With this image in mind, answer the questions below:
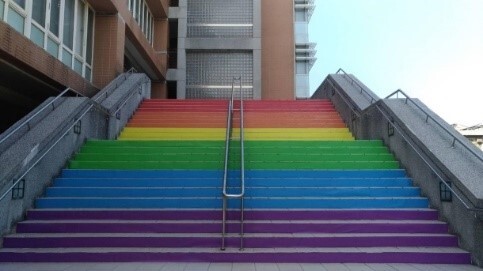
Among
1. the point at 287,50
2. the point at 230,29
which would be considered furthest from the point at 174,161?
the point at 287,50

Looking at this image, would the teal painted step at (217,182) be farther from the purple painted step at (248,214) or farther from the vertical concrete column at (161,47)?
the vertical concrete column at (161,47)

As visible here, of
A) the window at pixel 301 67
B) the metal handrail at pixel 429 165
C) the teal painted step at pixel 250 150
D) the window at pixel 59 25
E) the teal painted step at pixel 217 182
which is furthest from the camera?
the window at pixel 301 67

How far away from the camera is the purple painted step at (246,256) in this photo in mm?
5445

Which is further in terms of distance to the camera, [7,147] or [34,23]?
[34,23]

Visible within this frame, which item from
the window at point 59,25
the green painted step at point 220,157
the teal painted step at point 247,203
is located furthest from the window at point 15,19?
the teal painted step at point 247,203

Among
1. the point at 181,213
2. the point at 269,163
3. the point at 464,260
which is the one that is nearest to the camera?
the point at 464,260

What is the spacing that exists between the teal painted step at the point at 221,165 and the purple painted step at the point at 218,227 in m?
1.85

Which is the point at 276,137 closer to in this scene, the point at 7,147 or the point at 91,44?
the point at 7,147

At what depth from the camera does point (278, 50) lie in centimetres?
2425

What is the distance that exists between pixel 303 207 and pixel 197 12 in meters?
18.1

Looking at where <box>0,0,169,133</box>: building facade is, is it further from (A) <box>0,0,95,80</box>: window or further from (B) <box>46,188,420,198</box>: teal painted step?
(B) <box>46,188,420,198</box>: teal painted step

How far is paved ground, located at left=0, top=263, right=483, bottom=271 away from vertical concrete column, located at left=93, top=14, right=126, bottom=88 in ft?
27.2

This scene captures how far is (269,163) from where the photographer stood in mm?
7977

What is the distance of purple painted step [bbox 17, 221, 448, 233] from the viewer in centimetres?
604
